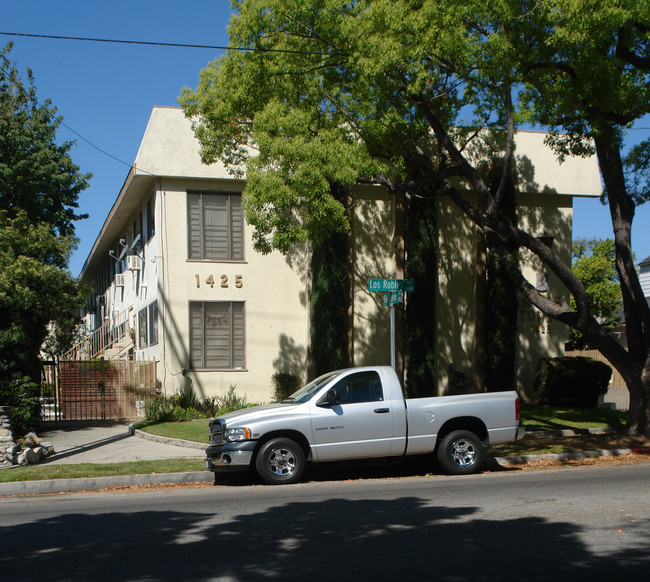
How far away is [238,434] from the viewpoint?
35.2ft

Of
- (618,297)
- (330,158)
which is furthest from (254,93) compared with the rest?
(618,297)

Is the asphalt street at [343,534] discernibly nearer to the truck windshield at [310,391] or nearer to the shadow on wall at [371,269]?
the truck windshield at [310,391]

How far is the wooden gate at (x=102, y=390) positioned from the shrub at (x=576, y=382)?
1246cm

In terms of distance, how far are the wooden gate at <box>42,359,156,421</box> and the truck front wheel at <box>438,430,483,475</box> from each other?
39.1 ft

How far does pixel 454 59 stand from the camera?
14.2 metres

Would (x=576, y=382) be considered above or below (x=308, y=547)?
above

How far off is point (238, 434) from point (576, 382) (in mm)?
14683

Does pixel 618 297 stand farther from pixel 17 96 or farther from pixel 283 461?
pixel 283 461

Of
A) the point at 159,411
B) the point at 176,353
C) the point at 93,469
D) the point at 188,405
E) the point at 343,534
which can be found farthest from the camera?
the point at 176,353

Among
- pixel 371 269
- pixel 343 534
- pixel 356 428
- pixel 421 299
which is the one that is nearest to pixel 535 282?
pixel 421 299

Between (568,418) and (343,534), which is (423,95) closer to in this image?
(568,418)

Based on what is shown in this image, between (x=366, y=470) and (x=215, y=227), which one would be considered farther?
(x=215, y=227)

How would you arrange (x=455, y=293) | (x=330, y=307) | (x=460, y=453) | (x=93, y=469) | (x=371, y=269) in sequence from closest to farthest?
(x=460, y=453) < (x=93, y=469) < (x=330, y=307) < (x=371, y=269) < (x=455, y=293)

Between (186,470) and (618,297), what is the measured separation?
39.6 metres
